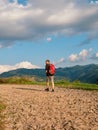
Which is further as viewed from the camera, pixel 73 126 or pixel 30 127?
pixel 30 127

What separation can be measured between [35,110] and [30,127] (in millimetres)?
4493

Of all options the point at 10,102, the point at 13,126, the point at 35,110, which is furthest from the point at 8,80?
the point at 13,126

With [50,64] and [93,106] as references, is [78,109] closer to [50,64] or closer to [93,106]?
[93,106]

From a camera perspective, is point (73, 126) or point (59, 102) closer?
point (73, 126)

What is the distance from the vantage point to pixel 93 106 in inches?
877

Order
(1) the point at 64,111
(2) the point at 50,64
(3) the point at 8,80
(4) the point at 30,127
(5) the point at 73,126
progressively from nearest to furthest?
(5) the point at 73,126 → (4) the point at 30,127 → (1) the point at 64,111 → (2) the point at 50,64 → (3) the point at 8,80

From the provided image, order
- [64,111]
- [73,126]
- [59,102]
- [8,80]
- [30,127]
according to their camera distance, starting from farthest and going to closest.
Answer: [8,80]
[59,102]
[64,111]
[30,127]
[73,126]

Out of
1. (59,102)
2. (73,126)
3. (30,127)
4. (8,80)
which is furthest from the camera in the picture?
(8,80)

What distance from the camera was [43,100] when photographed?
26.3 m

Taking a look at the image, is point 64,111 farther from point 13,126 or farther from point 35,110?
point 13,126

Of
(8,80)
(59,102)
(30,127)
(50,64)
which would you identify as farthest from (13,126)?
(8,80)

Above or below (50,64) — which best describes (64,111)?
below

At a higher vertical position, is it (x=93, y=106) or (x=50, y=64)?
(x=50, y=64)

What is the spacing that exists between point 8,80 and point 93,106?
104 feet
